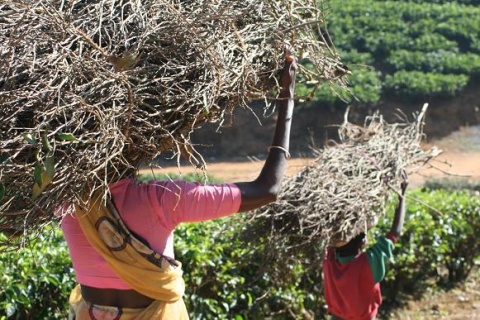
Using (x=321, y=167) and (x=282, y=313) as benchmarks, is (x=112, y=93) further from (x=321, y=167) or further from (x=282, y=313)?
(x=282, y=313)

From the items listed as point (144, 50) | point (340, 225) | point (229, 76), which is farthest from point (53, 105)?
point (340, 225)

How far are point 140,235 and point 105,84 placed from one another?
54 cm

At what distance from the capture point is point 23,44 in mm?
2465

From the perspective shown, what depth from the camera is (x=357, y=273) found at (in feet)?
15.3

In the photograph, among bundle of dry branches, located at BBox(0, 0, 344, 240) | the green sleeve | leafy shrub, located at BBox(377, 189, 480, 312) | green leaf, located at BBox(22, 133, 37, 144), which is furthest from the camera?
leafy shrub, located at BBox(377, 189, 480, 312)

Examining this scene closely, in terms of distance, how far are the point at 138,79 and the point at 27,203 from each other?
0.48m

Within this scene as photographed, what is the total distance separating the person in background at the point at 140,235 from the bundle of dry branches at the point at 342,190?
1.50 metres

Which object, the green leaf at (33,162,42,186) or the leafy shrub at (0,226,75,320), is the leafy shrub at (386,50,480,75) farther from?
the green leaf at (33,162,42,186)

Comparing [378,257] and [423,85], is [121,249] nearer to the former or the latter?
[378,257]

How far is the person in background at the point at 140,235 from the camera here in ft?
9.11

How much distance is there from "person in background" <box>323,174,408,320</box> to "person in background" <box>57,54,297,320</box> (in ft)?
6.13

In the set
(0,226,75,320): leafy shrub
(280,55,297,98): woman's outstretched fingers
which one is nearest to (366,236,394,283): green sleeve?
(0,226,75,320): leafy shrub

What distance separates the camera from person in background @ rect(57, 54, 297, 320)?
2.78 metres

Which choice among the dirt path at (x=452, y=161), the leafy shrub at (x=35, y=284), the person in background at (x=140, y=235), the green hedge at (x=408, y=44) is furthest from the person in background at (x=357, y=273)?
the green hedge at (x=408, y=44)
